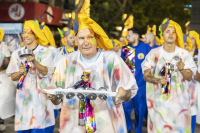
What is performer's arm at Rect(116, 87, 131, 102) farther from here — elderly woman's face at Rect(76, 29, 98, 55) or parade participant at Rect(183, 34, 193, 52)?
parade participant at Rect(183, 34, 193, 52)

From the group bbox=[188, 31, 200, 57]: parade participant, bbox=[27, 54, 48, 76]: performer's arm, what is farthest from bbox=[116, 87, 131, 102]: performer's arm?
bbox=[188, 31, 200, 57]: parade participant

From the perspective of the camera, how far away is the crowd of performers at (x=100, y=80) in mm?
3568

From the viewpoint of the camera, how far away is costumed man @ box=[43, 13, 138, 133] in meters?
3.52

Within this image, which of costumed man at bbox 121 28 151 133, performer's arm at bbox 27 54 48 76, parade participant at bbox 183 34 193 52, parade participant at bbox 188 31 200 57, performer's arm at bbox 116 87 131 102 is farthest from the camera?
parade participant at bbox 188 31 200 57

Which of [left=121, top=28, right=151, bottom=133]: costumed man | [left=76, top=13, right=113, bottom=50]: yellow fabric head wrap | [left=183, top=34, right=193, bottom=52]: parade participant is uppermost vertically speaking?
[left=76, top=13, right=113, bottom=50]: yellow fabric head wrap

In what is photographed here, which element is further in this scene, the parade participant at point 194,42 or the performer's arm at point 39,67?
the parade participant at point 194,42

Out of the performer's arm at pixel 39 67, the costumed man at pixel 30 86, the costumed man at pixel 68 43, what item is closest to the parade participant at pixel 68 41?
the costumed man at pixel 68 43

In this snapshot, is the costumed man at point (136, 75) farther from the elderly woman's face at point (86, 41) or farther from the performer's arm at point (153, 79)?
the elderly woman's face at point (86, 41)

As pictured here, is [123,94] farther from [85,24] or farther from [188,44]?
[188,44]

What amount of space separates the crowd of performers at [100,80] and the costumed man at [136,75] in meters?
0.02

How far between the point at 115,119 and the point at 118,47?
21.3 feet

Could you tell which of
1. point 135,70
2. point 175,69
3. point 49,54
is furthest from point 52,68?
point 135,70

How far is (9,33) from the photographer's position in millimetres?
19219

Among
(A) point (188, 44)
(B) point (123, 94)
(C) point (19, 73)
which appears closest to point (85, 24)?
(B) point (123, 94)
